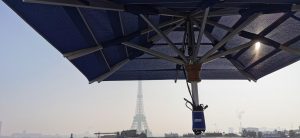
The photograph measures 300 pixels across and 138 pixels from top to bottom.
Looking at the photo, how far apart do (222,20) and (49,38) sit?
945cm

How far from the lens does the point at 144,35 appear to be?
21.4 m

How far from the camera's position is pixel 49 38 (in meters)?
17.8

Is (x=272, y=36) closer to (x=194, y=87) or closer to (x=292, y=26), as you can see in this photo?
(x=292, y=26)

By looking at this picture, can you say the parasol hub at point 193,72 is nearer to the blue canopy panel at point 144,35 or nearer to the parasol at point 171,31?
the parasol at point 171,31

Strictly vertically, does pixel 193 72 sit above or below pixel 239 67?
below

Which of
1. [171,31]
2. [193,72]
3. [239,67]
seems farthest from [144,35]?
[239,67]

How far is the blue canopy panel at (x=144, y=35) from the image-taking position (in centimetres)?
1574

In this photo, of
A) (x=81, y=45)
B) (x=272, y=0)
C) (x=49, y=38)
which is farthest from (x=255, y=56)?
(x=49, y=38)

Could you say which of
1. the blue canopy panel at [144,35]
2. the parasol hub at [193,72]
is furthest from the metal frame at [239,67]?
the parasol hub at [193,72]

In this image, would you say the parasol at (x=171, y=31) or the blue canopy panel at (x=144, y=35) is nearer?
the parasol at (x=171, y=31)

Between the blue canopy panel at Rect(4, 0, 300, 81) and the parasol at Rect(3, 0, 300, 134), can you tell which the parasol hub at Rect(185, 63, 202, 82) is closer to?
the parasol at Rect(3, 0, 300, 134)

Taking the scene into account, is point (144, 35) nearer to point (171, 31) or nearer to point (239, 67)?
point (171, 31)

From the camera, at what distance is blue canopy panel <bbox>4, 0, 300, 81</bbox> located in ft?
51.6

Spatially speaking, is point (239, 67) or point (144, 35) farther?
point (239, 67)
